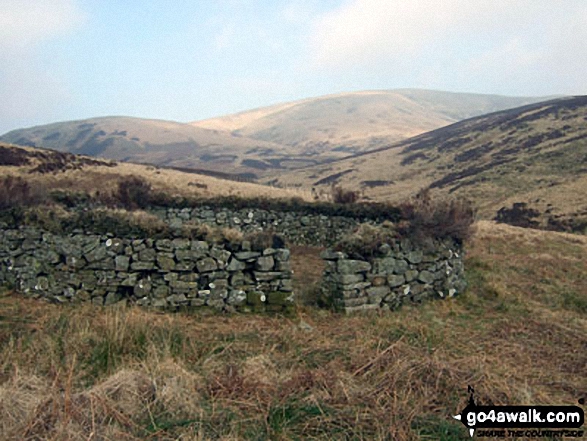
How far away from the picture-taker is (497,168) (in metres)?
51.2

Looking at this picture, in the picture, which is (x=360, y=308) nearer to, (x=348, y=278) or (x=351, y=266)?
(x=348, y=278)

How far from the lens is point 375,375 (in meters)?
5.31

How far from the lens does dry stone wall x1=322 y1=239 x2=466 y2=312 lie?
9.11 metres

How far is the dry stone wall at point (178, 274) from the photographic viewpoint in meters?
8.70

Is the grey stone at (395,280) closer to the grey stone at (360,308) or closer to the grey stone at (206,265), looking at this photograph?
the grey stone at (360,308)

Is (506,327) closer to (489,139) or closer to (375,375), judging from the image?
(375,375)

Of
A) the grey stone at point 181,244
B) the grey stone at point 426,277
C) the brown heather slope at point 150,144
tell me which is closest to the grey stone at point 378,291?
the grey stone at point 426,277

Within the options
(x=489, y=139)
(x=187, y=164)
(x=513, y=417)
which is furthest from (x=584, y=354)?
(x=187, y=164)

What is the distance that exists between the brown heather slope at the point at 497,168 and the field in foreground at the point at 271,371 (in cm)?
2636

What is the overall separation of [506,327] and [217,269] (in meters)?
6.16

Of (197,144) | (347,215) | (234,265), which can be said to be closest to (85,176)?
(347,215)

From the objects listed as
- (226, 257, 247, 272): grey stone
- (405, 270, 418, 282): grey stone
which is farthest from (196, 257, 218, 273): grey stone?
(405, 270, 418, 282): grey stone

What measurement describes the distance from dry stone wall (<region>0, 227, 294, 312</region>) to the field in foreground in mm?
450

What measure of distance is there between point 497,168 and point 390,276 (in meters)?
48.0
